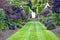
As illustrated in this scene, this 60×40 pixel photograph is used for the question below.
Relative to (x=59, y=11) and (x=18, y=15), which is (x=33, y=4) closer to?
(x=18, y=15)

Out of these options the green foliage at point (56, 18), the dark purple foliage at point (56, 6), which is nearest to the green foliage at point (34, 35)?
the dark purple foliage at point (56, 6)

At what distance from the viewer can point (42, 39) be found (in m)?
16.5

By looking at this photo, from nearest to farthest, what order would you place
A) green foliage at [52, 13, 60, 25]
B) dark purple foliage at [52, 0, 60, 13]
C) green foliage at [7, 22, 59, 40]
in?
1. green foliage at [7, 22, 59, 40]
2. dark purple foliage at [52, 0, 60, 13]
3. green foliage at [52, 13, 60, 25]

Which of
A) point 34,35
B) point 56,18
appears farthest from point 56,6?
point 34,35

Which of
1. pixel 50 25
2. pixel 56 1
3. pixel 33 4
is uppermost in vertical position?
pixel 56 1

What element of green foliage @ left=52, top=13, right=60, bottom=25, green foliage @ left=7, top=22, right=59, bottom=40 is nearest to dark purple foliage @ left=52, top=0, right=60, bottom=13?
green foliage @ left=52, top=13, right=60, bottom=25

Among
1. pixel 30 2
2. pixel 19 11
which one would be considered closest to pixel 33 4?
pixel 30 2

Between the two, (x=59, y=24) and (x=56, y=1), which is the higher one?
(x=56, y=1)

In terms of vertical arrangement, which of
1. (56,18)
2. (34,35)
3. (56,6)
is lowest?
(56,18)

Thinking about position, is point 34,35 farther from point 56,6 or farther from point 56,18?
point 56,18

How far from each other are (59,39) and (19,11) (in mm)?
16561

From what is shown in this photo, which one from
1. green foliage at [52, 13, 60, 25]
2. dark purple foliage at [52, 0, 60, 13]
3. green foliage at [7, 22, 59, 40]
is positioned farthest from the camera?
green foliage at [52, 13, 60, 25]

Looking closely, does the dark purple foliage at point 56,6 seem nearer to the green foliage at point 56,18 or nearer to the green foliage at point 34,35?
the green foliage at point 56,18

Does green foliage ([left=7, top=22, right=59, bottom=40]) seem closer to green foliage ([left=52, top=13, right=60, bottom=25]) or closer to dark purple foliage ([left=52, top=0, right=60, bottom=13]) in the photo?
dark purple foliage ([left=52, top=0, right=60, bottom=13])
